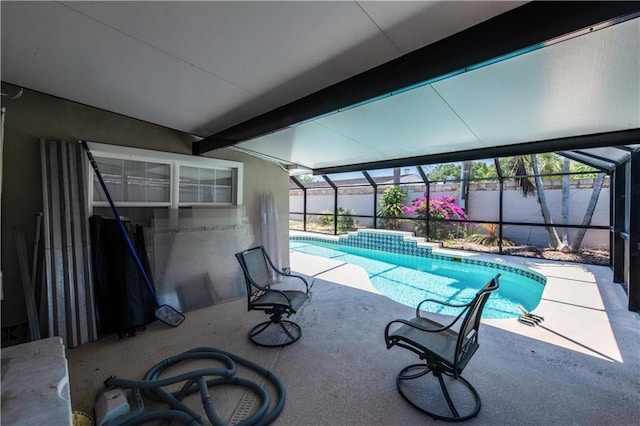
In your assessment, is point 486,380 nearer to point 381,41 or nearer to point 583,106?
point 583,106

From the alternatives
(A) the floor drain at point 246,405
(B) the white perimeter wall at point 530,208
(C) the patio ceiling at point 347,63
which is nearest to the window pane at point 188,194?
(C) the patio ceiling at point 347,63

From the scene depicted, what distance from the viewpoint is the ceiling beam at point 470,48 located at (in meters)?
1.19

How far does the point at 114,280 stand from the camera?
9.31ft

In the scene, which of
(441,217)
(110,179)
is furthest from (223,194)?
(441,217)

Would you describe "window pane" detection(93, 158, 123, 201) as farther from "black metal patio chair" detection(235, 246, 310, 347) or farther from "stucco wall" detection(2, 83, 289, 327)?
"black metal patio chair" detection(235, 246, 310, 347)

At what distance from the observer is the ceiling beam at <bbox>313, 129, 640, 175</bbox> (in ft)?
9.66

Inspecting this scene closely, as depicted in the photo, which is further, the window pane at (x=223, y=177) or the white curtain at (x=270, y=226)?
the white curtain at (x=270, y=226)

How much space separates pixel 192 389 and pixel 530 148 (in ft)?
15.2

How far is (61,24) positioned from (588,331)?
5.15 meters

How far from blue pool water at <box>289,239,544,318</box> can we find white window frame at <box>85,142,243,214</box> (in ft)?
11.0

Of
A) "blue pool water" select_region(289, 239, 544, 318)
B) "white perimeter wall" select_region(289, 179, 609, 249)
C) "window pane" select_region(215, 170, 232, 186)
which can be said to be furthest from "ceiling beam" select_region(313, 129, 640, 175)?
"white perimeter wall" select_region(289, 179, 609, 249)

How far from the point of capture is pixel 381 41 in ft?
5.37

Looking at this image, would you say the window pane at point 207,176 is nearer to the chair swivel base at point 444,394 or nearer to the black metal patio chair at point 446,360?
the black metal patio chair at point 446,360

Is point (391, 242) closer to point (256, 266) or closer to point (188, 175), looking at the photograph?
point (256, 266)
